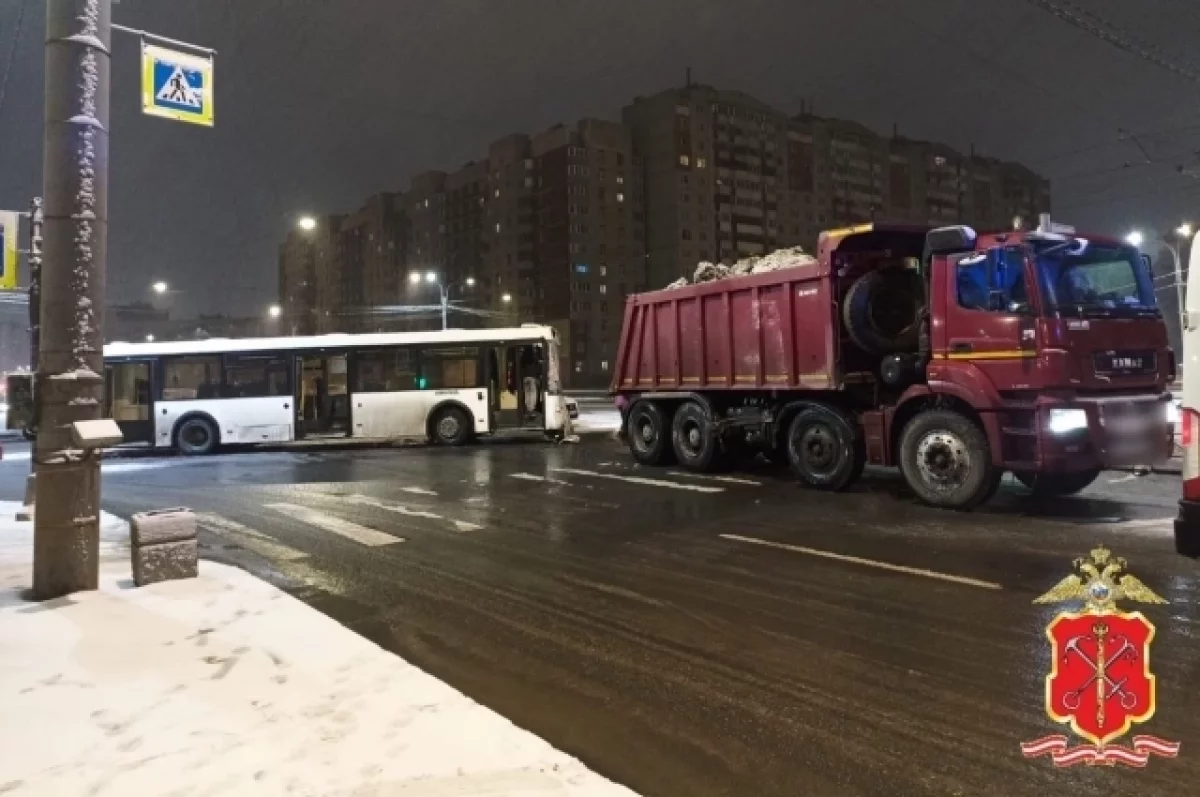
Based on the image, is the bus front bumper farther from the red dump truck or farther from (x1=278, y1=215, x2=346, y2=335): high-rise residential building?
(x1=278, y1=215, x2=346, y2=335): high-rise residential building

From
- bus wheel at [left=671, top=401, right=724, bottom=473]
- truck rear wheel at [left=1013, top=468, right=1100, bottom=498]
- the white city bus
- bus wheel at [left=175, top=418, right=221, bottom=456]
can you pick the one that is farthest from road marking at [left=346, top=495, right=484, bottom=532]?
bus wheel at [left=175, top=418, right=221, bottom=456]

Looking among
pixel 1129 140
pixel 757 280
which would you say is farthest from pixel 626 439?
pixel 1129 140

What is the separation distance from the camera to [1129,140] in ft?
68.6

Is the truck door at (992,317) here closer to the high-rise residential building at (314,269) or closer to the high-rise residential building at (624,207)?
the high-rise residential building at (624,207)

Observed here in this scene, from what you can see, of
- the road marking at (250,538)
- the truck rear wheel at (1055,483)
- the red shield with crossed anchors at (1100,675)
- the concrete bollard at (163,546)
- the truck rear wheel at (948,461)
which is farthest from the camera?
the truck rear wheel at (1055,483)

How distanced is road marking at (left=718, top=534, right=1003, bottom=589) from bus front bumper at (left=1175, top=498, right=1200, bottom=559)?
125 cm

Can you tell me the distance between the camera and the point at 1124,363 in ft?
30.1

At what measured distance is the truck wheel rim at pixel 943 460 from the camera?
9.66 meters

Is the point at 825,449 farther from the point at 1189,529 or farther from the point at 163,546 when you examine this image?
the point at 163,546

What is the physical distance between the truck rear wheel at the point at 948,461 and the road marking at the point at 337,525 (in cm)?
611

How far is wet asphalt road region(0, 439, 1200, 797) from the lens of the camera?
378cm

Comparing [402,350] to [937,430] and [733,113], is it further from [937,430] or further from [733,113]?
[733,113]

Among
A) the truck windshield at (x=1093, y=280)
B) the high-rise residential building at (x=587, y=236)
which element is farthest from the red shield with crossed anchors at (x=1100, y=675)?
the high-rise residential building at (x=587, y=236)

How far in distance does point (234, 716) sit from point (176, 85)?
6.03m
